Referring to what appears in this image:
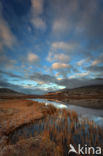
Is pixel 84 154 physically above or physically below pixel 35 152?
below

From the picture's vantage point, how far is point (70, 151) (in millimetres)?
4109

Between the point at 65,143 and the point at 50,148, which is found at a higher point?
the point at 50,148

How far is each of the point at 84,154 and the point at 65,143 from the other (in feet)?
4.39

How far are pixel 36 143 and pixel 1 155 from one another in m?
1.74

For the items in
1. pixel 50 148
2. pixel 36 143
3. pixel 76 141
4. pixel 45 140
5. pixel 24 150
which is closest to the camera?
pixel 24 150

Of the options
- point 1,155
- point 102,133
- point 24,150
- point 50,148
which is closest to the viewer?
point 1,155

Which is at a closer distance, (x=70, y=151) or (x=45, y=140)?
(x=70, y=151)

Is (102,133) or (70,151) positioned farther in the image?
(102,133)

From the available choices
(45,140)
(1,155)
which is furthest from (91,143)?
(1,155)

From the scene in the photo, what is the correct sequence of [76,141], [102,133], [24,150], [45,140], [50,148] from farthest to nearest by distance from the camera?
[102,133]
[76,141]
[45,140]
[50,148]
[24,150]

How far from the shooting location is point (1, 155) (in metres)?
3.36

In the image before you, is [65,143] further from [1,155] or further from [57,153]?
[1,155]

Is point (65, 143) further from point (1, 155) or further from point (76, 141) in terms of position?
point (1, 155)

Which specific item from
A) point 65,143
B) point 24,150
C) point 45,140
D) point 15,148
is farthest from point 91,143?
point 15,148
